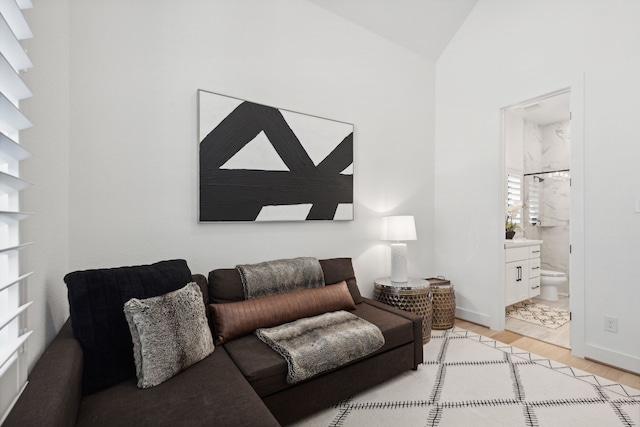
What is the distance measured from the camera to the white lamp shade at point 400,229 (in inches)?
116

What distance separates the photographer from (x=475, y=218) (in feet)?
11.0

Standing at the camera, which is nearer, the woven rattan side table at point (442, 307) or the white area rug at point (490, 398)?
the white area rug at point (490, 398)

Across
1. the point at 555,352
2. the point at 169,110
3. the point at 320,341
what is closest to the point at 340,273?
the point at 320,341

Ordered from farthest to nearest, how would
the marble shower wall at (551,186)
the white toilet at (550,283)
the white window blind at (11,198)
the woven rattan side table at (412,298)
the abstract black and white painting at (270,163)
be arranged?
the marble shower wall at (551,186)
the white toilet at (550,283)
the woven rattan side table at (412,298)
the abstract black and white painting at (270,163)
the white window blind at (11,198)

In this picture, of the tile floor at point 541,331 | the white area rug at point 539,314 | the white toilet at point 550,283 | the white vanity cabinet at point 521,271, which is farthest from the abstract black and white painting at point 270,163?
the white toilet at point 550,283

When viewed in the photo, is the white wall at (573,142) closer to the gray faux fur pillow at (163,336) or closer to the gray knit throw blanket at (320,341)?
the gray knit throw blanket at (320,341)

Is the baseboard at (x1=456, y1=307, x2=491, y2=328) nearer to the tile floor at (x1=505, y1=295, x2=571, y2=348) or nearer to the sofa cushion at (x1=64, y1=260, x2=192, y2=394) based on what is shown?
the tile floor at (x1=505, y1=295, x2=571, y2=348)

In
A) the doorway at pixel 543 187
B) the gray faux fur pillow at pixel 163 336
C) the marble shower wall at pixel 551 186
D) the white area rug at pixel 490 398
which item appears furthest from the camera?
the marble shower wall at pixel 551 186

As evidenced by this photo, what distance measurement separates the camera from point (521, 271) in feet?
12.1

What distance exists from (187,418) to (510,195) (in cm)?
497

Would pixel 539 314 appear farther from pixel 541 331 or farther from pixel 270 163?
pixel 270 163

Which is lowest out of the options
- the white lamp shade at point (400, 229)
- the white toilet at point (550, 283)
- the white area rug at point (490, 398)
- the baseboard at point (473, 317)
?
the white area rug at point (490, 398)

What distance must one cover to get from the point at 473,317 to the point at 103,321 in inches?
133

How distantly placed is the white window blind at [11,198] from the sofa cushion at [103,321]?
1.14 feet
